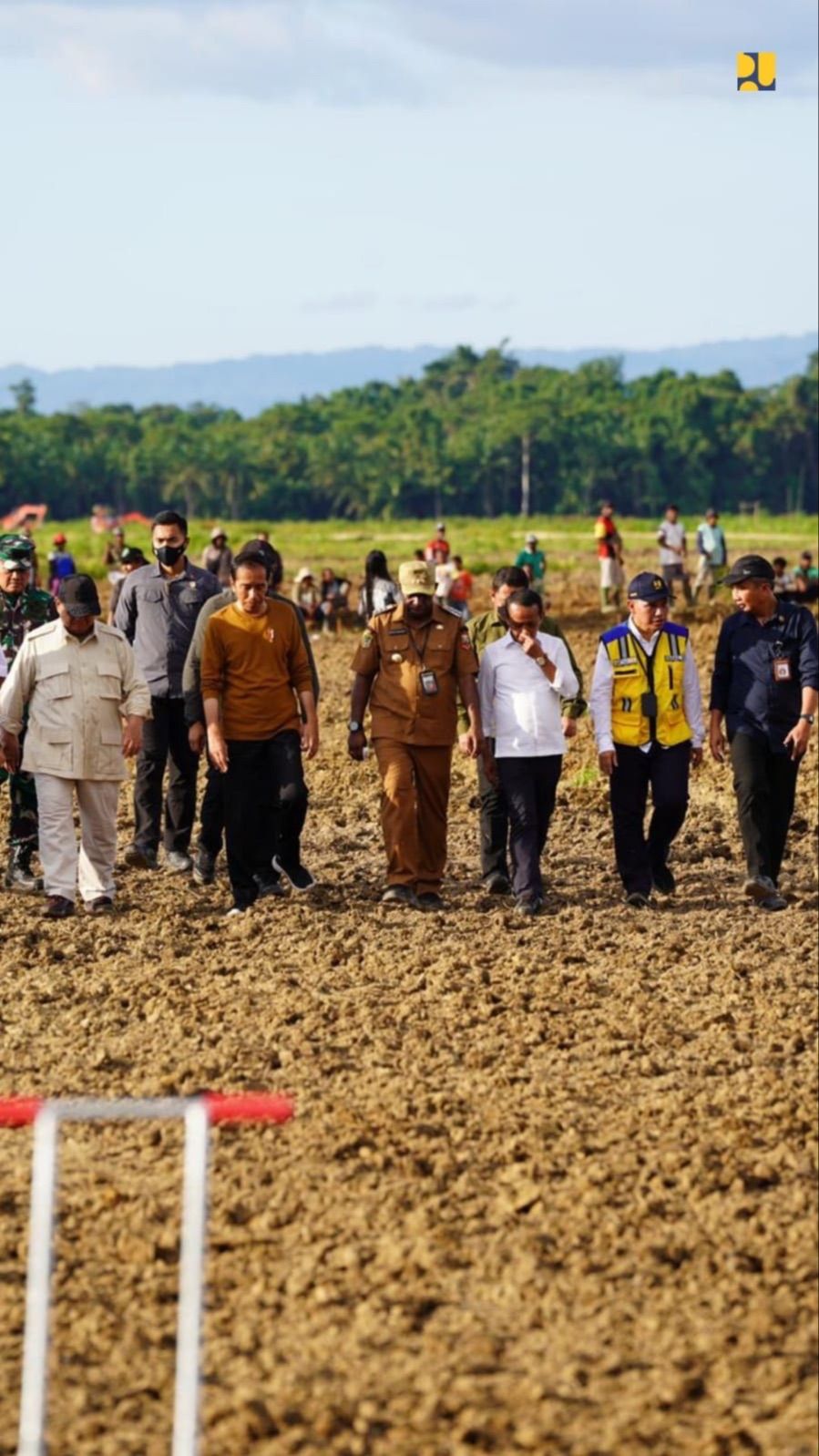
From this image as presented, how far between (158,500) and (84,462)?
4.01 meters

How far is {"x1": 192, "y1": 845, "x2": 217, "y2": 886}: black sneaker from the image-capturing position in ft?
36.9

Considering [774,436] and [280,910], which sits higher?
[774,436]

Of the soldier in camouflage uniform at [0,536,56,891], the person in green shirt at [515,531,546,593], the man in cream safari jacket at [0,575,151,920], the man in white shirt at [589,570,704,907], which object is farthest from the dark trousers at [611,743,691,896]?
the person in green shirt at [515,531,546,593]

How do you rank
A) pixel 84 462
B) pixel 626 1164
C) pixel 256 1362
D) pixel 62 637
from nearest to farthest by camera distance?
pixel 256 1362 → pixel 626 1164 → pixel 62 637 → pixel 84 462

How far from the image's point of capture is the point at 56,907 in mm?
10523

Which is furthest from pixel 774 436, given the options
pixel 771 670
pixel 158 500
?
pixel 771 670

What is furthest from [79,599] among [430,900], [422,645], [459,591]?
[459,591]

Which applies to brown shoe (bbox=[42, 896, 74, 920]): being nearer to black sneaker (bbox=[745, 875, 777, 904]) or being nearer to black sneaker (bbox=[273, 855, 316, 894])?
black sneaker (bbox=[273, 855, 316, 894])

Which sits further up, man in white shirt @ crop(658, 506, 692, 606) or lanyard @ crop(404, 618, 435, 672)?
man in white shirt @ crop(658, 506, 692, 606)

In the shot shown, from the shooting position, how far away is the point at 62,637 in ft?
34.4

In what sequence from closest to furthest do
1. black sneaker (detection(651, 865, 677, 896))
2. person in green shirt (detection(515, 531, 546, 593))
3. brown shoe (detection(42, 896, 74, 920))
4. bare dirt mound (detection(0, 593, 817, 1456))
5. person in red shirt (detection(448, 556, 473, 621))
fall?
bare dirt mound (detection(0, 593, 817, 1456)) → brown shoe (detection(42, 896, 74, 920)) → black sneaker (detection(651, 865, 677, 896)) → person in red shirt (detection(448, 556, 473, 621)) → person in green shirt (detection(515, 531, 546, 593))

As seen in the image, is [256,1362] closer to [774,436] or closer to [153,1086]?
[153,1086]

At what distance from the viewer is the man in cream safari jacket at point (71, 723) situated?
10414 mm

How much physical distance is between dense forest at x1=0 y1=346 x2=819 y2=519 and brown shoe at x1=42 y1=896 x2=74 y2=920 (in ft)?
299
